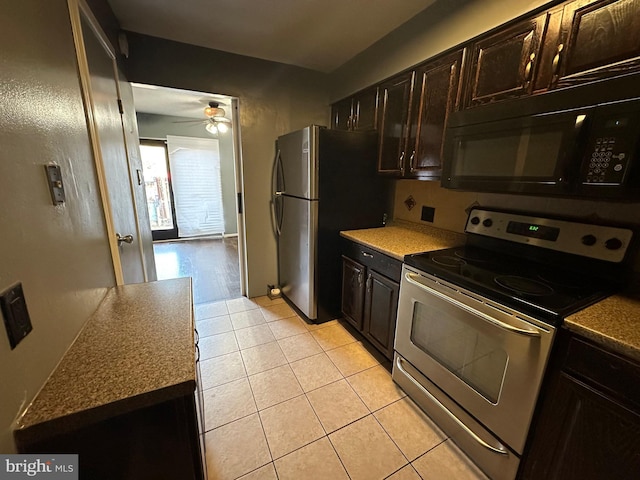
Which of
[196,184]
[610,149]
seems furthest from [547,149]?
[196,184]

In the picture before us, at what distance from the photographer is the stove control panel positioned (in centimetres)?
119

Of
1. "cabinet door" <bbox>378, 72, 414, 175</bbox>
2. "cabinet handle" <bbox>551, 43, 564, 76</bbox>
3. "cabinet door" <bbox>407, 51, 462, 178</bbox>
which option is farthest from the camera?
"cabinet door" <bbox>378, 72, 414, 175</bbox>

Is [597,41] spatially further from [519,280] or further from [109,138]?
[109,138]

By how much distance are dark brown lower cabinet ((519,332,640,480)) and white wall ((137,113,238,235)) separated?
4.62 m

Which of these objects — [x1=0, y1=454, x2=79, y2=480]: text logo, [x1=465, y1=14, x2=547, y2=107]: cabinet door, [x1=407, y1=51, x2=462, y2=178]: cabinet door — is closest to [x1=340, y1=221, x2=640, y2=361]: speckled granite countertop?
[x1=407, y1=51, x2=462, y2=178]: cabinet door

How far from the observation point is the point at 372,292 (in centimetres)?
197

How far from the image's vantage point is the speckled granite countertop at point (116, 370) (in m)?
0.59

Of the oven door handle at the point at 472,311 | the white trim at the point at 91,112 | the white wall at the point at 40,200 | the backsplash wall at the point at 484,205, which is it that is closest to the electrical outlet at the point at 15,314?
the white wall at the point at 40,200

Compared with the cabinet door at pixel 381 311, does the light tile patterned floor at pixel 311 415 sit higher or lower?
lower

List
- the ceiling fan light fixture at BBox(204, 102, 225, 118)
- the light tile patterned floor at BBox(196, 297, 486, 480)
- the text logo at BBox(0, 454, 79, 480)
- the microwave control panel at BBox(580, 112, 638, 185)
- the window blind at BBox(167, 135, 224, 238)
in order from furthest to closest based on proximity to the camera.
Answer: the window blind at BBox(167, 135, 224, 238) → the ceiling fan light fixture at BBox(204, 102, 225, 118) → the light tile patterned floor at BBox(196, 297, 486, 480) → the microwave control panel at BBox(580, 112, 638, 185) → the text logo at BBox(0, 454, 79, 480)

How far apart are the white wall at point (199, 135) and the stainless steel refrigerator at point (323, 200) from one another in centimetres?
254

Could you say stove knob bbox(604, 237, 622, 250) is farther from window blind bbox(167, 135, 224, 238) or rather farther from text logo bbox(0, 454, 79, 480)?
window blind bbox(167, 135, 224, 238)

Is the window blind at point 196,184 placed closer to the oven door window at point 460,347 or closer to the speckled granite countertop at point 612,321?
the speckled granite countertop at point 612,321

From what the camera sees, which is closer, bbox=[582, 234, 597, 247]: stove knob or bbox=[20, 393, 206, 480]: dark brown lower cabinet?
bbox=[20, 393, 206, 480]: dark brown lower cabinet
